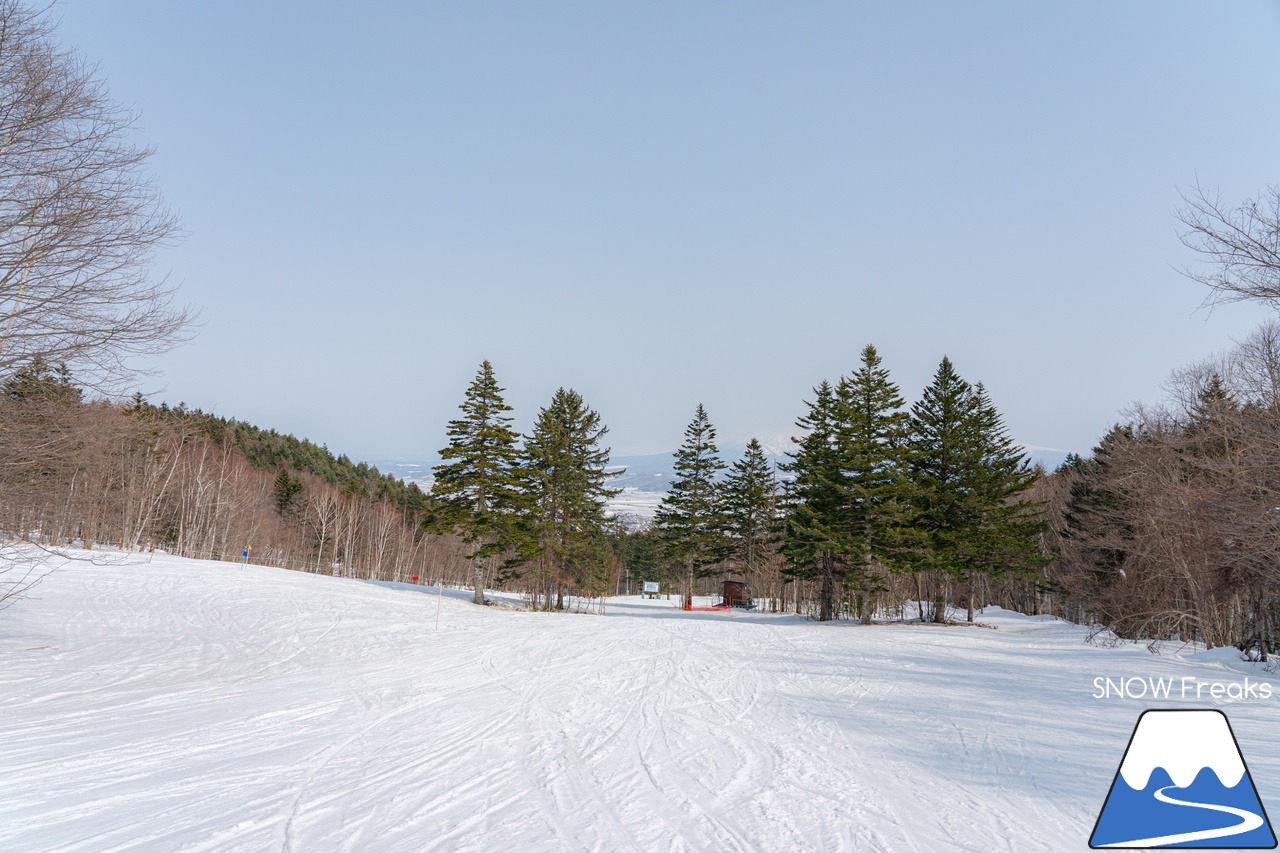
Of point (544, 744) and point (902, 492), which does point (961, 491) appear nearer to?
point (902, 492)

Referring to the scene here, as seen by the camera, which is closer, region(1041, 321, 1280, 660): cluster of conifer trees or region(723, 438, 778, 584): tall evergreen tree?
region(1041, 321, 1280, 660): cluster of conifer trees

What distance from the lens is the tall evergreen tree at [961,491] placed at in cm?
2819

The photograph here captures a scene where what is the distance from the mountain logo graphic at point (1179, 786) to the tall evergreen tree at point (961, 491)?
A: 25235 mm

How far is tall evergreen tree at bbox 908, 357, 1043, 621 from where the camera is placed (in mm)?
28188

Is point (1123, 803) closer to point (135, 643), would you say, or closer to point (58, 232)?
point (58, 232)

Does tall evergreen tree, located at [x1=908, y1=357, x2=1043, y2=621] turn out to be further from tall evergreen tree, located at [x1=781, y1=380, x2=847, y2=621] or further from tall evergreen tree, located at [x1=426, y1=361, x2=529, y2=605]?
tall evergreen tree, located at [x1=426, y1=361, x2=529, y2=605]

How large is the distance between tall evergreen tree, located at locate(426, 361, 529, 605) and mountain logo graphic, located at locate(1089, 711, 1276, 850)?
29278mm

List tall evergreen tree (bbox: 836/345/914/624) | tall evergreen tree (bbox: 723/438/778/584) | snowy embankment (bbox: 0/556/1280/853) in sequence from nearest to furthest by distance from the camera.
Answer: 1. snowy embankment (bbox: 0/556/1280/853)
2. tall evergreen tree (bbox: 836/345/914/624)
3. tall evergreen tree (bbox: 723/438/778/584)

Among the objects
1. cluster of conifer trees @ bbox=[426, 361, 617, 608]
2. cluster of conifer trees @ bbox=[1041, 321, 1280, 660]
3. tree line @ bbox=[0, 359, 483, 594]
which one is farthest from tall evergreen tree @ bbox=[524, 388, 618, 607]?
cluster of conifer trees @ bbox=[1041, 321, 1280, 660]

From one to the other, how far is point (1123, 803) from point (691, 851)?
269 centimetres

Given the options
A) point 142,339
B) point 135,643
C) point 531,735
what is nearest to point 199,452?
point 135,643

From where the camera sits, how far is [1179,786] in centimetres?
367

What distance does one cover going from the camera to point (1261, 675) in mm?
11922

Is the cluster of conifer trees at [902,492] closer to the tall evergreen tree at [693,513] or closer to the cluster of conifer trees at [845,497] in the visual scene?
the cluster of conifer trees at [845,497]
